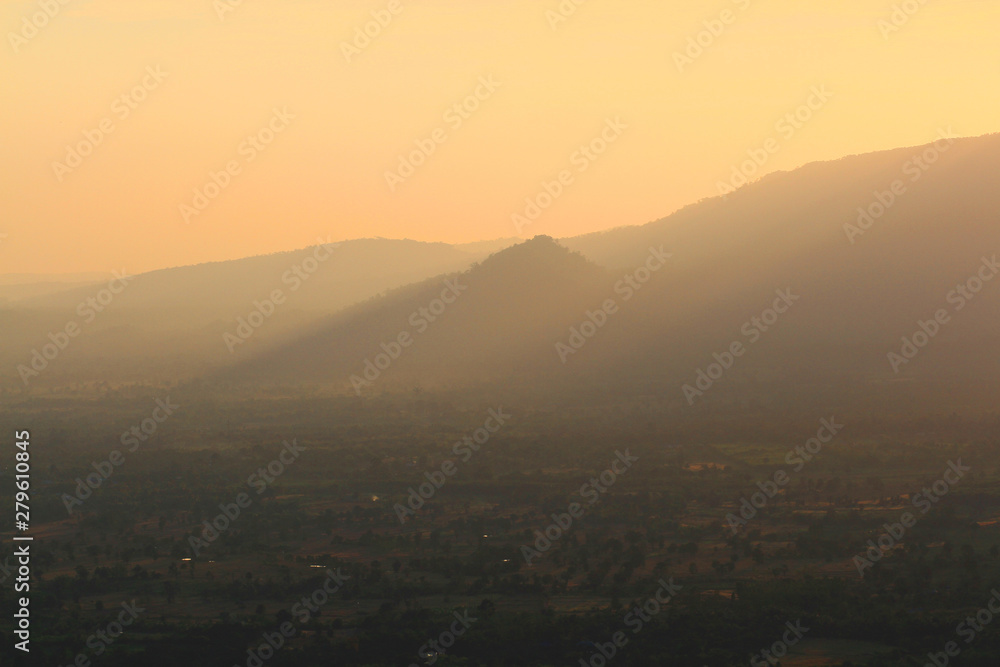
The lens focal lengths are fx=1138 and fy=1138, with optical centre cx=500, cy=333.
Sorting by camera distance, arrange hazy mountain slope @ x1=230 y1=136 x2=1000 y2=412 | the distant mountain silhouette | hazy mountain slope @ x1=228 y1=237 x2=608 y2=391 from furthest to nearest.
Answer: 1. hazy mountain slope @ x1=228 y1=237 x2=608 y2=391
2. hazy mountain slope @ x1=230 y1=136 x2=1000 y2=412
3. the distant mountain silhouette

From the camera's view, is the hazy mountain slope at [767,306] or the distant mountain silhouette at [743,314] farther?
the hazy mountain slope at [767,306]

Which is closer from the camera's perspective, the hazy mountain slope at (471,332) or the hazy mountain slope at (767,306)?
the hazy mountain slope at (767,306)

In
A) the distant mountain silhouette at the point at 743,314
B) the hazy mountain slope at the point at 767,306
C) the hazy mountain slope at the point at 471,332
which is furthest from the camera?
the hazy mountain slope at the point at 471,332

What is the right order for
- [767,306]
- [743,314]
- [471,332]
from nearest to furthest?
1. [743,314]
2. [767,306]
3. [471,332]

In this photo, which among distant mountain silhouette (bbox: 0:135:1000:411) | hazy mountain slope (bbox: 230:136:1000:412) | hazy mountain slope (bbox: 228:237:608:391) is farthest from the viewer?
hazy mountain slope (bbox: 228:237:608:391)

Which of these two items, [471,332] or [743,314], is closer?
[743,314]

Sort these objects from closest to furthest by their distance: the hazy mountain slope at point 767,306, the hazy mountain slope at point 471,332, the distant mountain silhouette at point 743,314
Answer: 1. the distant mountain silhouette at point 743,314
2. the hazy mountain slope at point 767,306
3. the hazy mountain slope at point 471,332

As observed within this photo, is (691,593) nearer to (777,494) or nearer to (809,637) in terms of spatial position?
(809,637)

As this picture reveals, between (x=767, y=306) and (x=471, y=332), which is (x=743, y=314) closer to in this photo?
(x=767, y=306)

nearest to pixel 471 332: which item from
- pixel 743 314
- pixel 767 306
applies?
pixel 743 314

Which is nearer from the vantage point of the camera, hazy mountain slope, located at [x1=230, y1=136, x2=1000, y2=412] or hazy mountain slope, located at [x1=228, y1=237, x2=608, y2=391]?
hazy mountain slope, located at [x1=230, y1=136, x2=1000, y2=412]

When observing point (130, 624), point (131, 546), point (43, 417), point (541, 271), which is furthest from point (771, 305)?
point (130, 624)
